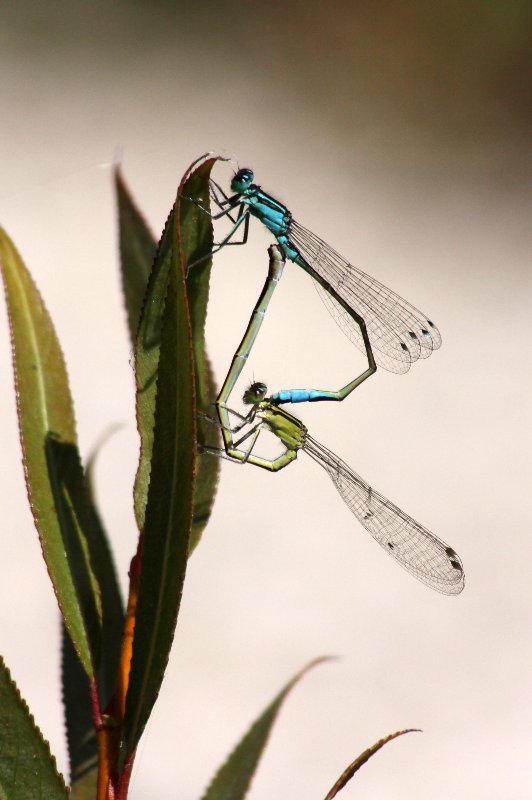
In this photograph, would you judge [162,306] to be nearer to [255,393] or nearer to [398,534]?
[255,393]

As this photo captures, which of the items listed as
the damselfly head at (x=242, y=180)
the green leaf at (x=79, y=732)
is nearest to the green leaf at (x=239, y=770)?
the green leaf at (x=79, y=732)

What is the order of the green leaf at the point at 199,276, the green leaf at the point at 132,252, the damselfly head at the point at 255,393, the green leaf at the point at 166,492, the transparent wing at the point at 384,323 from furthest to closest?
the transparent wing at the point at 384,323 < the damselfly head at the point at 255,393 < the green leaf at the point at 132,252 < the green leaf at the point at 199,276 < the green leaf at the point at 166,492

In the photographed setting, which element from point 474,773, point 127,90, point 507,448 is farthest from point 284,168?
point 474,773

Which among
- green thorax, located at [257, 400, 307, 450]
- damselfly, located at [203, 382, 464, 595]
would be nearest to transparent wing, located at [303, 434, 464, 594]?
damselfly, located at [203, 382, 464, 595]

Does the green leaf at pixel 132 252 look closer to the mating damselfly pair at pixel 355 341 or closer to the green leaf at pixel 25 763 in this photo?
the mating damselfly pair at pixel 355 341

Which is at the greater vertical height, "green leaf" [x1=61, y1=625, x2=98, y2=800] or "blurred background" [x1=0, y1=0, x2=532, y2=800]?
"blurred background" [x1=0, y1=0, x2=532, y2=800]

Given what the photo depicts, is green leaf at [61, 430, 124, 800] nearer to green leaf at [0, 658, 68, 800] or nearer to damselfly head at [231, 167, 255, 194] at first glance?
green leaf at [0, 658, 68, 800]

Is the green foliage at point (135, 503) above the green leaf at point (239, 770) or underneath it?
above
